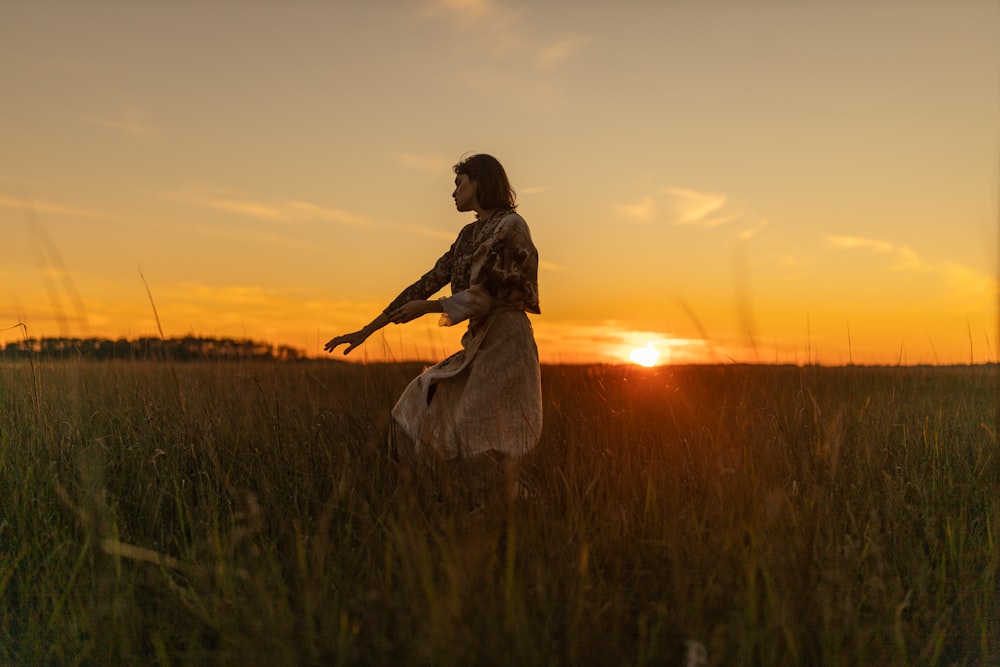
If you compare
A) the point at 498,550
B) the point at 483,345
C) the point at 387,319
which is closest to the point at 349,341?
the point at 387,319

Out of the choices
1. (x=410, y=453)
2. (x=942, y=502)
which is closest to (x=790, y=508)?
(x=942, y=502)

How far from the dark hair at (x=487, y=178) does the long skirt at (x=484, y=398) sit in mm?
634

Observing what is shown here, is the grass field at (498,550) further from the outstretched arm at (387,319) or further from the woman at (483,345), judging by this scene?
the outstretched arm at (387,319)

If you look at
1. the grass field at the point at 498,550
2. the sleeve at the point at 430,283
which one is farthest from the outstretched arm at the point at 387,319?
the grass field at the point at 498,550

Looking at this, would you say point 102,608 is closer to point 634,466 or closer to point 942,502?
point 634,466

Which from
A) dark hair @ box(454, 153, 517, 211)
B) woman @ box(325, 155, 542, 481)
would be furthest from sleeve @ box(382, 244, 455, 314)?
dark hair @ box(454, 153, 517, 211)

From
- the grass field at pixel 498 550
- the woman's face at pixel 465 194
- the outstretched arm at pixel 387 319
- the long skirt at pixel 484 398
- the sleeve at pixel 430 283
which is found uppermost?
the woman's face at pixel 465 194

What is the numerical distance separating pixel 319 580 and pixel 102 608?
0.79 meters

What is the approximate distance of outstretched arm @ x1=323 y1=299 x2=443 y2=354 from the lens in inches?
156

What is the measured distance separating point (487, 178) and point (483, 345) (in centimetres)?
92

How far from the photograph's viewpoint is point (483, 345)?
13.2 ft

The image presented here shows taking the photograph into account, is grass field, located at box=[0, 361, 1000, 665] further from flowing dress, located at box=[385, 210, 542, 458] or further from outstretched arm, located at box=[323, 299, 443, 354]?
outstretched arm, located at box=[323, 299, 443, 354]

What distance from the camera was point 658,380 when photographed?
7871 mm

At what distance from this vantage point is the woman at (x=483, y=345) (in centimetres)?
392
